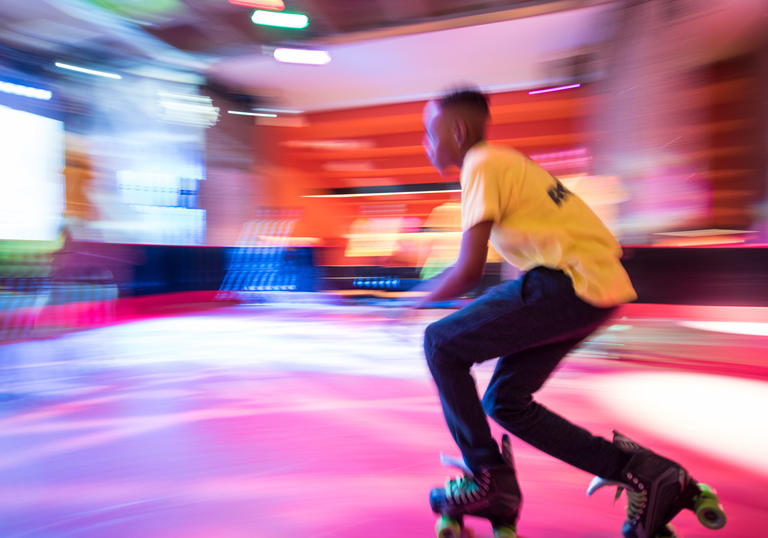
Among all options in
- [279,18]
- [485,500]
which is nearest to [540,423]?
[485,500]

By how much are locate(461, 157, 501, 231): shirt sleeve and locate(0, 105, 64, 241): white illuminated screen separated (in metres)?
6.97

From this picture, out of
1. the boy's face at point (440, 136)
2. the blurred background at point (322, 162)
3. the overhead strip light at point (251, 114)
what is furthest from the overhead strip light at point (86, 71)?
the boy's face at point (440, 136)

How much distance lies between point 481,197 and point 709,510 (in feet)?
2.78

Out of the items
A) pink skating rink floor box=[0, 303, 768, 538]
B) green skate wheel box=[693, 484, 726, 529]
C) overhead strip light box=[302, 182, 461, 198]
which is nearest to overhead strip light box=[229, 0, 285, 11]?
pink skating rink floor box=[0, 303, 768, 538]

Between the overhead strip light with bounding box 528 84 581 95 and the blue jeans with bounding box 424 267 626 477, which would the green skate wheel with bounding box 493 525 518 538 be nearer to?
A: the blue jeans with bounding box 424 267 626 477

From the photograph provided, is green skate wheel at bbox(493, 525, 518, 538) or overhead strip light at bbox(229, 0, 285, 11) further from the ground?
overhead strip light at bbox(229, 0, 285, 11)

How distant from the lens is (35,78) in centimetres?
688

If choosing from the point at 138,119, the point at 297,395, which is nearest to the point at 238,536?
the point at 297,395

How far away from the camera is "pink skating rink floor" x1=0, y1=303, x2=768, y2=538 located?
1344 millimetres

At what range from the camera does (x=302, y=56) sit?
7566 mm

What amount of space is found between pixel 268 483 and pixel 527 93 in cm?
825

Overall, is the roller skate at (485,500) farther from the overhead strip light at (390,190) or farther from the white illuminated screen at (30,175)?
the overhead strip light at (390,190)

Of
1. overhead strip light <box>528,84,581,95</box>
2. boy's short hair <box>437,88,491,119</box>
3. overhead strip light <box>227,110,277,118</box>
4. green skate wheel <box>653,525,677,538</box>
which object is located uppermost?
overhead strip light <box>528,84,581,95</box>

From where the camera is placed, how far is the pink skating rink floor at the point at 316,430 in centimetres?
134
